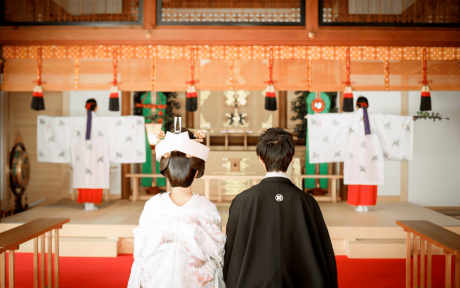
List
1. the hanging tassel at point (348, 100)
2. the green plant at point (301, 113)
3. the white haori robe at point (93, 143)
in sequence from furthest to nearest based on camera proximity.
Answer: the green plant at point (301, 113), the white haori robe at point (93, 143), the hanging tassel at point (348, 100)

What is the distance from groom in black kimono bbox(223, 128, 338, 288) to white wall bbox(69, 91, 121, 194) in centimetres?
567

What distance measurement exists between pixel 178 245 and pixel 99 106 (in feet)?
19.1

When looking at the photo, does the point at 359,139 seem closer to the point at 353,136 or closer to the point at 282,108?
the point at 353,136

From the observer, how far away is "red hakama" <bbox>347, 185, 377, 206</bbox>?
17.6ft

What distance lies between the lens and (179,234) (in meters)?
1.73

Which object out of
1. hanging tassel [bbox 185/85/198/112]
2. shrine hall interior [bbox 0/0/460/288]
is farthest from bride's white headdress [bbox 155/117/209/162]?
hanging tassel [bbox 185/85/198/112]

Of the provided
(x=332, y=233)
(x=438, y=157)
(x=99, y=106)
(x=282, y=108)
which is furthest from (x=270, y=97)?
(x=438, y=157)

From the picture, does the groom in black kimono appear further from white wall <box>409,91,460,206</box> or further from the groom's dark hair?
white wall <box>409,91,460,206</box>

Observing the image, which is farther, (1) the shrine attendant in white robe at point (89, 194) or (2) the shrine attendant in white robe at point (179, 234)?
(1) the shrine attendant in white robe at point (89, 194)

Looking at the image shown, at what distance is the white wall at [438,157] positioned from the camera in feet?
21.1

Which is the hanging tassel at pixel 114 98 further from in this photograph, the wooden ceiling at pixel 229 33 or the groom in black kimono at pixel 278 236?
the groom in black kimono at pixel 278 236

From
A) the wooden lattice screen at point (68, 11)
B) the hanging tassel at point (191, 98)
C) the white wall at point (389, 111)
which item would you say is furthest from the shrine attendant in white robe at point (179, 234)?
the white wall at point (389, 111)

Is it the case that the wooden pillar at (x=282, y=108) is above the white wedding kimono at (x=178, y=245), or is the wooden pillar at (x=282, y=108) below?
above

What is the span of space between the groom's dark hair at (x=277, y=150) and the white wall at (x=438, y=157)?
581cm
